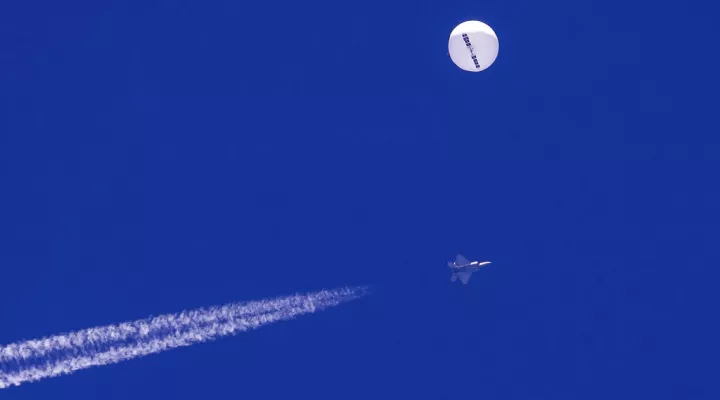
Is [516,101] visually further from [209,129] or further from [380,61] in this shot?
[209,129]

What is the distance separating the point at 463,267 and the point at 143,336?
43.4 feet

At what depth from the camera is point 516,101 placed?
1276 inches

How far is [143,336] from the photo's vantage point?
31062 mm

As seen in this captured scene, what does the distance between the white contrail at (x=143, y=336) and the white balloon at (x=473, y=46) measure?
33.4 feet

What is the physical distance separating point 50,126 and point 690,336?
28.2 metres

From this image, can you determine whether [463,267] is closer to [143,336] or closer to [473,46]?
[473,46]

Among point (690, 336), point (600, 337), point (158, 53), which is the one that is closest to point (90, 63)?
point (158, 53)

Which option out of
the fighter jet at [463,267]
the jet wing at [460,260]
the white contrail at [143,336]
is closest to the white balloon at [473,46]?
the jet wing at [460,260]

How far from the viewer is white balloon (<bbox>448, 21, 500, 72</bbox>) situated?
29.4m

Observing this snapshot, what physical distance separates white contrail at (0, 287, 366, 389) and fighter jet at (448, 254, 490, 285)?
381 centimetres

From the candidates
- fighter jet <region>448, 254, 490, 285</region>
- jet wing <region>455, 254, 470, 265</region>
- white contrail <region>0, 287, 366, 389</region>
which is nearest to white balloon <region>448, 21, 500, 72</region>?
jet wing <region>455, 254, 470, 265</region>

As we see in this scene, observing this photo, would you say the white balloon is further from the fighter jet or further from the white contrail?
the white contrail

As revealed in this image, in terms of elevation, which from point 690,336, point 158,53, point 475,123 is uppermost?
point 158,53

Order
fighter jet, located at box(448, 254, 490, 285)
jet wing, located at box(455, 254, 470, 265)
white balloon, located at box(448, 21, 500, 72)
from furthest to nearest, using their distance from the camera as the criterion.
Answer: jet wing, located at box(455, 254, 470, 265)
fighter jet, located at box(448, 254, 490, 285)
white balloon, located at box(448, 21, 500, 72)
